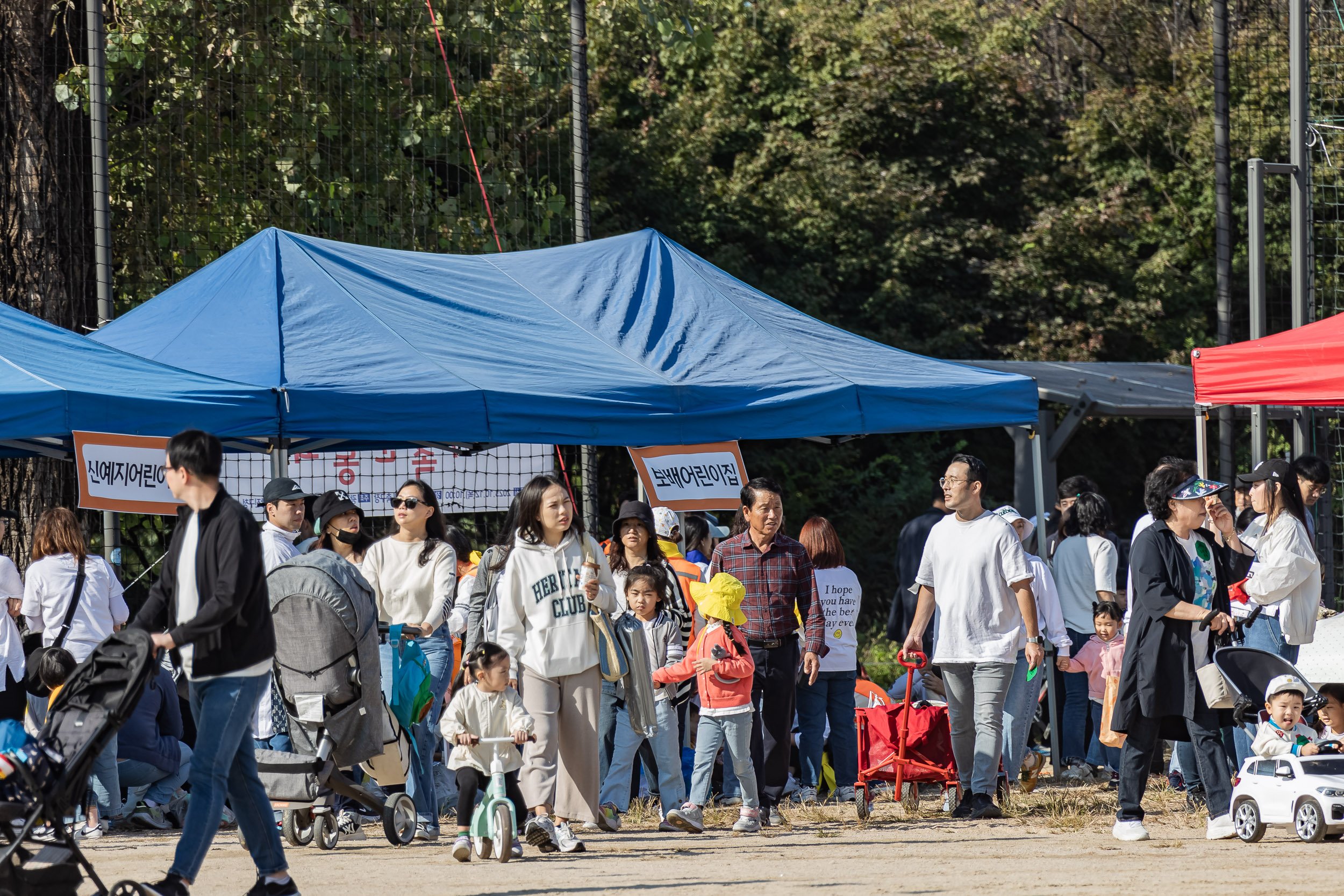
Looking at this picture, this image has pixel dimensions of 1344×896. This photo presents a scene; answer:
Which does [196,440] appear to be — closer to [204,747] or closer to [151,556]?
[204,747]

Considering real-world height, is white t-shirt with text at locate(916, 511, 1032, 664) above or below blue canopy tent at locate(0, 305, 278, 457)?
below

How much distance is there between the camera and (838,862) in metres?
6.73

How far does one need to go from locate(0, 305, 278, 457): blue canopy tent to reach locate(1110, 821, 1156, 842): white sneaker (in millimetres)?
4363

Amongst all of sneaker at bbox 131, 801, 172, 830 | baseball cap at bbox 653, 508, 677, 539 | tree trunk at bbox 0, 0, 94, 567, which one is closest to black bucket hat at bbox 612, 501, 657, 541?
baseball cap at bbox 653, 508, 677, 539

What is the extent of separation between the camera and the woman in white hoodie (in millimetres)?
6938

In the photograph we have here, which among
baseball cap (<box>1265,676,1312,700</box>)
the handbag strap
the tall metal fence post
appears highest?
the tall metal fence post

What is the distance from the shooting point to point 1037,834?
7.52 m

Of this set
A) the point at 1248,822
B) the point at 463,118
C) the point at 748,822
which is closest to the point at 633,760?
the point at 748,822

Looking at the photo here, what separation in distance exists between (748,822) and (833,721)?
53.9 inches

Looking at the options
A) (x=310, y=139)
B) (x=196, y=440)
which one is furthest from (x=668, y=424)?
(x=310, y=139)

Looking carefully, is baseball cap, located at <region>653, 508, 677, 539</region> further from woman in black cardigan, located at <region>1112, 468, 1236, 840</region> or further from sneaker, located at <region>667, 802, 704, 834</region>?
woman in black cardigan, located at <region>1112, 468, 1236, 840</region>

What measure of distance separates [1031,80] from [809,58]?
3647mm

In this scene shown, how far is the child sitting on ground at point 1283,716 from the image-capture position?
720cm

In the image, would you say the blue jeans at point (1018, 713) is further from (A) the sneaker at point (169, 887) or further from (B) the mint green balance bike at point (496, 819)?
(A) the sneaker at point (169, 887)
